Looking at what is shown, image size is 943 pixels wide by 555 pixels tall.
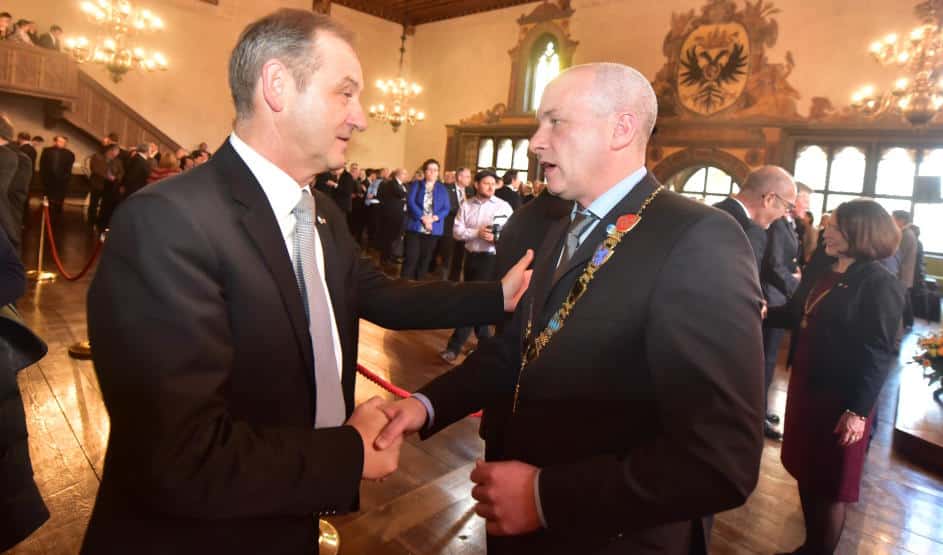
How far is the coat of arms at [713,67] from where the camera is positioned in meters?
12.1

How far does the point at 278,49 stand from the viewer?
3.83ft

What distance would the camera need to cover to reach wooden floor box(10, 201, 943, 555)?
2.54 metres

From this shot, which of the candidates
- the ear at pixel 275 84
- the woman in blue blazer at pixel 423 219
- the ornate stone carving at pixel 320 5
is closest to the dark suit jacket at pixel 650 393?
the ear at pixel 275 84

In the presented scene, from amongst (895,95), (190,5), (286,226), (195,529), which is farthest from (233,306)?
(190,5)

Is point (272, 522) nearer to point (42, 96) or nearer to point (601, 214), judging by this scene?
point (601, 214)

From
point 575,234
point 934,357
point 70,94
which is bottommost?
point 934,357

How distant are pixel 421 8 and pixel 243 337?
19236 millimetres

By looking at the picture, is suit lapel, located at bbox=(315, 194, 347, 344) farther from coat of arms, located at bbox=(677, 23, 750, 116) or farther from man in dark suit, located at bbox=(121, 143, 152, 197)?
coat of arms, located at bbox=(677, 23, 750, 116)

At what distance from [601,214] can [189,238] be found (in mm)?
864

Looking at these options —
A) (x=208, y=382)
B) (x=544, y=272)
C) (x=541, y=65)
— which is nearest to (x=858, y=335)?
(x=544, y=272)

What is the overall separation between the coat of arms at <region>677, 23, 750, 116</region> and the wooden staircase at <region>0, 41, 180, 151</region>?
40.6 ft

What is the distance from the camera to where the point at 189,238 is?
3.20 ft

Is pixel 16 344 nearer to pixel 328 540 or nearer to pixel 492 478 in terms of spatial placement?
pixel 328 540

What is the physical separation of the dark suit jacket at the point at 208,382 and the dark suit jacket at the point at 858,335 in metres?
2.34
